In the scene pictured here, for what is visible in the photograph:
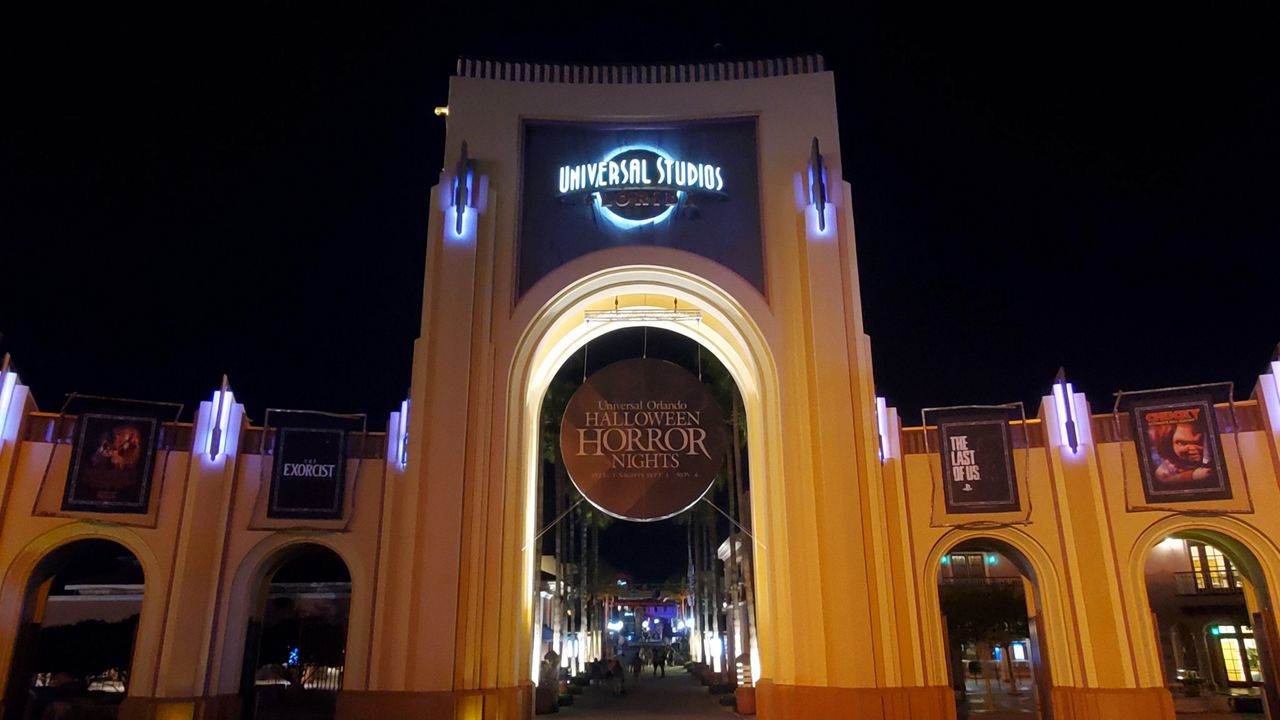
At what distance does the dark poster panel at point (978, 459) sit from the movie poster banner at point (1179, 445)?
228 centimetres

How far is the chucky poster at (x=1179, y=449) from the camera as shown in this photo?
15.9 meters

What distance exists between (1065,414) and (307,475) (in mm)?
15130

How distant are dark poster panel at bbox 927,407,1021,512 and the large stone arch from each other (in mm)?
15404

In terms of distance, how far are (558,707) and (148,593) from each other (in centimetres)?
1175

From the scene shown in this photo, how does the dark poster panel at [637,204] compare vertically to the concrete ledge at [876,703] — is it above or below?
above

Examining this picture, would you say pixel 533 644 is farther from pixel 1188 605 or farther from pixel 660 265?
pixel 1188 605

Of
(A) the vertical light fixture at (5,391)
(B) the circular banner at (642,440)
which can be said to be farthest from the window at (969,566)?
(A) the vertical light fixture at (5,391)

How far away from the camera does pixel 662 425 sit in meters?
18.4

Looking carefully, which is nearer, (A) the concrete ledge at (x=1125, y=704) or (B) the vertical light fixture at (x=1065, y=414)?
(A) the concrete ledge at (x=1125, y=704)

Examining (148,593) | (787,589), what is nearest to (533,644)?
(787,589)

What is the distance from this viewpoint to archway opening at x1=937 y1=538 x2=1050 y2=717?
88.4 feet

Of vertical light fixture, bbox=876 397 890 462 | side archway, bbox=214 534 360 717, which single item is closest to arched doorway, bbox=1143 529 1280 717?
vertical light fixture, bbox=876 397 890 462

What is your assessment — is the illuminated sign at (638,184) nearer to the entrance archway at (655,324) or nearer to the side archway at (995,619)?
the entrance archway at (655,324)

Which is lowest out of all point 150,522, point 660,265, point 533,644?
point 533,644
